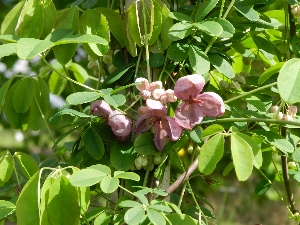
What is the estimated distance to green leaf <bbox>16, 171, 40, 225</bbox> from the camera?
83cm

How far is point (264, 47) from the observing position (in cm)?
109

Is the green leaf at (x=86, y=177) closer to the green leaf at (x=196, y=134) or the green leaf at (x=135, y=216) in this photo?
the green leaf at (x=135, y=216)

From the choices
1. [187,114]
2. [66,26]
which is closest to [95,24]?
[66,26]

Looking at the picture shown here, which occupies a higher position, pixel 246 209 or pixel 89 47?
pixel 89 47

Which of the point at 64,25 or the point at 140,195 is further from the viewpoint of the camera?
the point at 64,25

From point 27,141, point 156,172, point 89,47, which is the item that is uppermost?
point 89,47

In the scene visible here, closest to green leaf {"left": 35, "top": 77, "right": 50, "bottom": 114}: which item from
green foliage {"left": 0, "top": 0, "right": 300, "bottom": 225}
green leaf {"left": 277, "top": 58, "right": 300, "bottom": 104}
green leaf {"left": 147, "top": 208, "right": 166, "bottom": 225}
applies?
green foliage {"left": 0, "top": 0, "right": 300, "bottom": 225}

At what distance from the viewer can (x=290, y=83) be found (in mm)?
782

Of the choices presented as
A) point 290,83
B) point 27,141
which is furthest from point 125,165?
point 27,141

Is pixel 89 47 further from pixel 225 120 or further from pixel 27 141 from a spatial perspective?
pixel 27 141

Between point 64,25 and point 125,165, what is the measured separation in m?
0.30

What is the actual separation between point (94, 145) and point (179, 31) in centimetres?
27

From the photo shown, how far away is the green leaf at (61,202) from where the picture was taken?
833mm

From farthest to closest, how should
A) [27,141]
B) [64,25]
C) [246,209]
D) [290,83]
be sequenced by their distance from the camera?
[246,209]
[27,141]
[64,25]
[290,83]
